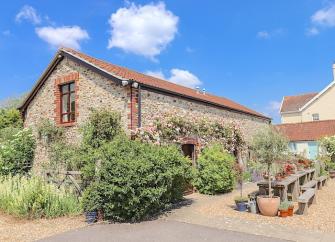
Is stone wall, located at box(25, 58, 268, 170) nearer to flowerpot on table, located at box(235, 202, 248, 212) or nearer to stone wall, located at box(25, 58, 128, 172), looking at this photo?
stone wall, located at box(25, 58, 128, 172)

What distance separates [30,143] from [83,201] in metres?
8.25

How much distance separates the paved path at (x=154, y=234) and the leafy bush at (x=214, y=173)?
5350mm

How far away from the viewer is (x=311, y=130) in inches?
1192

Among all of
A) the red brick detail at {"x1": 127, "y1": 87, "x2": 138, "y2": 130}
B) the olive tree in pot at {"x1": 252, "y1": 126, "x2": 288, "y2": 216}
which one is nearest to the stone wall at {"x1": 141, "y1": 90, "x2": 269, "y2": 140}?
the red brick detail at {"x1": 127, "y1": 87, "x2": 138, "y2": 130}

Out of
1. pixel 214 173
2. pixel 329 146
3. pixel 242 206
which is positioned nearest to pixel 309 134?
pixel 329 146

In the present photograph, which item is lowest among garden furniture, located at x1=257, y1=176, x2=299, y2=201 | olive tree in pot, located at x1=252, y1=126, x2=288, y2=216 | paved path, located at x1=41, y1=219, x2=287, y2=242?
paved path, located at x1=41, y1=219, x2=287, y2=242

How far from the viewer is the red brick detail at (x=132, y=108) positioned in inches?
482

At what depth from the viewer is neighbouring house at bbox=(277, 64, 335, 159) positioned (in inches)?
1153

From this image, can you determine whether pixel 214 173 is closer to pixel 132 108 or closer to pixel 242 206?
pixel 242 206

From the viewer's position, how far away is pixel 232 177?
1416 centimetres

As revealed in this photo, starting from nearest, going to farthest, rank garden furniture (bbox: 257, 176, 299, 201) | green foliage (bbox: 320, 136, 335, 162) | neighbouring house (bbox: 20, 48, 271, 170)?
garden furniture (bbox: 257, 176, 299, 201) → neighbouring house (bbox: 20, 48, 271, 170) → green foliage (bbox: 320, 136, 335, 162)

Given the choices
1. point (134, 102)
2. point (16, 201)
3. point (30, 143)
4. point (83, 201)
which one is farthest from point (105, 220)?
point (30, 143)

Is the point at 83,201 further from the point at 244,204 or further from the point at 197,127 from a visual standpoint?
the point at 197,127

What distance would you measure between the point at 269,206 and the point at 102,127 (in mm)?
6500
